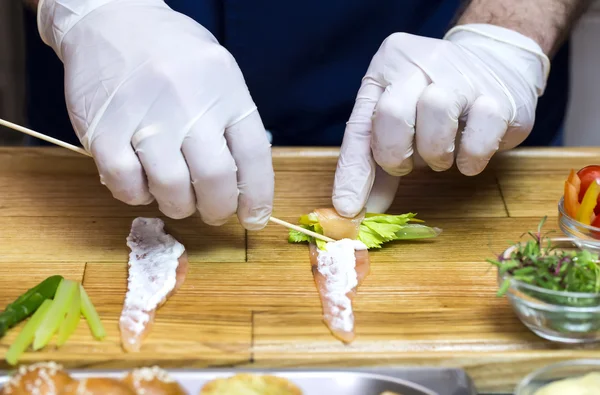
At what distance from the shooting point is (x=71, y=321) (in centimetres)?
189

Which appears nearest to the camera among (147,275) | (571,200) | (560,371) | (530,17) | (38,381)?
(38,381)

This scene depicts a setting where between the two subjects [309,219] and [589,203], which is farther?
[309,219]

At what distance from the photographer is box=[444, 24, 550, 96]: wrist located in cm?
236

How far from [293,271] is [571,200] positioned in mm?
810

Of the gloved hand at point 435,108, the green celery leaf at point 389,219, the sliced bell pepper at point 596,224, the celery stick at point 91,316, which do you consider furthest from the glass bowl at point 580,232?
the celery stick at point 91,316

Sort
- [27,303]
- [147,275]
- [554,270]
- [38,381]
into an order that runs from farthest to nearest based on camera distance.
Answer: [147,275] → [27,303] → [554,270] → [38,381]

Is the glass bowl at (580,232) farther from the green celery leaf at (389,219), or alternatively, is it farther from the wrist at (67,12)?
the wrist at (67,12)

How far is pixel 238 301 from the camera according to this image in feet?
6.68

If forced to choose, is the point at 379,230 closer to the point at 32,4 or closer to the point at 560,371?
the point at 560,371

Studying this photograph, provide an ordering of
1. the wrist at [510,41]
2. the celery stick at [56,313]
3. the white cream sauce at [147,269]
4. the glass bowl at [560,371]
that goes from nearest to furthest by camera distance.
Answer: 1. the glass bowl at [560,371]
2. the celery stick at [56,313]
3. the white cream sauce at [147,269]
4. the wrist at [510,41]

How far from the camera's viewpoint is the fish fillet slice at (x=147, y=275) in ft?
6.26

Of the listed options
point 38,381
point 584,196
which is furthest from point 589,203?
point 38,381

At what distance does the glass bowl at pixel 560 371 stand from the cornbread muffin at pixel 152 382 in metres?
0.76

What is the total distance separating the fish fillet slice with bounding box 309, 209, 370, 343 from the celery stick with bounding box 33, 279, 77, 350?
0.64 meters
